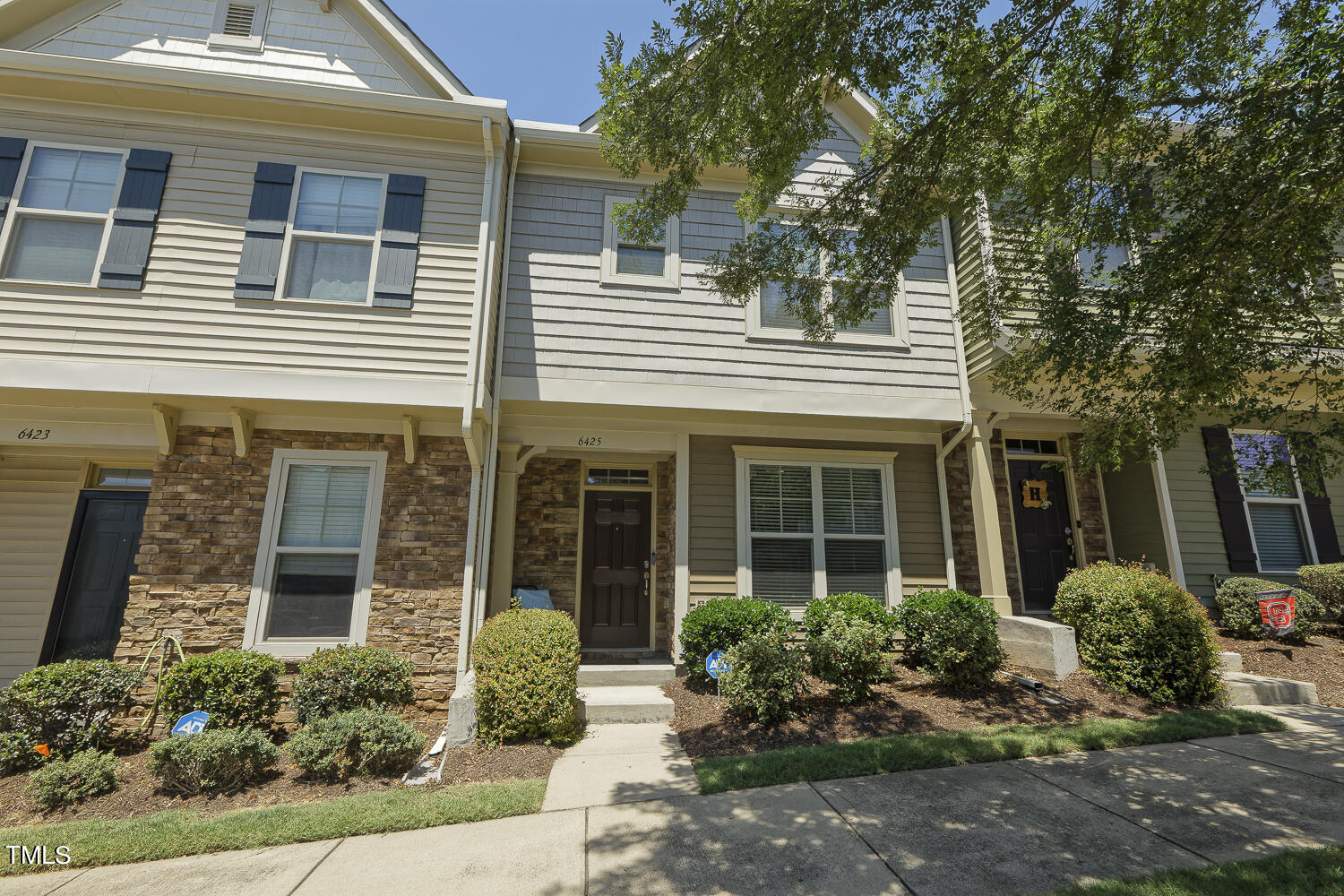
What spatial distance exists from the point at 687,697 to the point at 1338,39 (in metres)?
6.90

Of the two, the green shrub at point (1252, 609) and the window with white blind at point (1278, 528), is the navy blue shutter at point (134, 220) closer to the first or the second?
the green shrub at point (1252, 609)

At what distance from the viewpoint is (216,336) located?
228 inches

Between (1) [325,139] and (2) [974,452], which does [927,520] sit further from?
(1) [325,139]

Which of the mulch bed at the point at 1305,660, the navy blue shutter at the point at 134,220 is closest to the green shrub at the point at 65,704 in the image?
the navy blue shutter at the point at 134,220

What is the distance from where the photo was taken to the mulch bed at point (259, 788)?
4.21 meters

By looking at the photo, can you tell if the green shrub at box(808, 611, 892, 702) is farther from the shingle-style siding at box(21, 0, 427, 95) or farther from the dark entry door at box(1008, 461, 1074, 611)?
the shingle-style siding at box(21, 0, 427, 95)

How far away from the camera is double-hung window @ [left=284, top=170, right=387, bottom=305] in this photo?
614cm

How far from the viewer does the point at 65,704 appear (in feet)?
16.3

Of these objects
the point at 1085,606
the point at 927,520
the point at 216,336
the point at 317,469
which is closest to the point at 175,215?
the point at 216,336

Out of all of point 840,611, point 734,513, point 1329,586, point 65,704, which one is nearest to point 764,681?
point 840,611

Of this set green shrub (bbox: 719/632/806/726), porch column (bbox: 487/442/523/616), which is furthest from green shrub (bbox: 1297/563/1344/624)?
porch column (bbox: 487/442/523/616)

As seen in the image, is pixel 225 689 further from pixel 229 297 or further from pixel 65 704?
pixel 229 297

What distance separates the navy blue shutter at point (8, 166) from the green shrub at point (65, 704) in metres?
4.36

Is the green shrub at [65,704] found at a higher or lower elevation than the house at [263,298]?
lower
